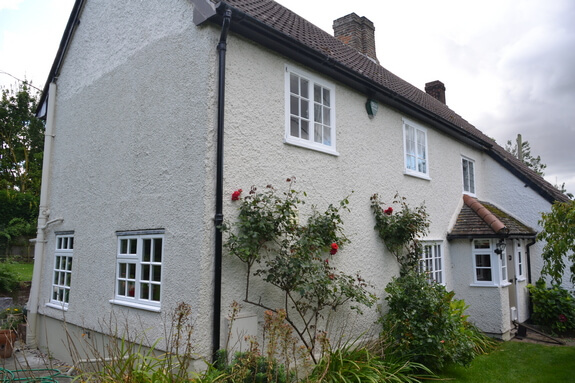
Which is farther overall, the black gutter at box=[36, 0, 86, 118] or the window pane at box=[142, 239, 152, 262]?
the black gutter at box=[36, 0, 86, 118]

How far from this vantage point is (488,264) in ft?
36.6

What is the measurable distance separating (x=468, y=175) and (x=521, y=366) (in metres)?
6.96

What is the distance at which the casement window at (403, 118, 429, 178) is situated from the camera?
406 inches

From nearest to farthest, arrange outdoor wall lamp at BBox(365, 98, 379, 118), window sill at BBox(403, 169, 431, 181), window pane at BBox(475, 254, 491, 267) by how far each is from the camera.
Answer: outdoor wall lamp at BBox(365, 98, 379, 118), window sill at BBox(403, 169, 431, 181), window pane at BBox(475, 254, 491, 267)

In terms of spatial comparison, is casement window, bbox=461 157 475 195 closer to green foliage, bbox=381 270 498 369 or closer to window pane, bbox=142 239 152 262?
green foliage, bbox=381 270 498 369

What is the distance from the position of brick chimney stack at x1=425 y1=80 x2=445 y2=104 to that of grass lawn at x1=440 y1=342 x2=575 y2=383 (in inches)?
504

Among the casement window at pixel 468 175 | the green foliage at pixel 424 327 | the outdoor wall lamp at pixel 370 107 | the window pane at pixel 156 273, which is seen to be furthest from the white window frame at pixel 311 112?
the casement window at pixel 468 175

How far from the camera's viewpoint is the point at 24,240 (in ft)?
63.6

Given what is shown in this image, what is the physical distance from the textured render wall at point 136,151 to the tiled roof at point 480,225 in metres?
8.33

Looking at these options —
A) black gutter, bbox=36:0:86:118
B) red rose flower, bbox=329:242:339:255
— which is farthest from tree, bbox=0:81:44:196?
red rose flower, bbox=329:242:339:255

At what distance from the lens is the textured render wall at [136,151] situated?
19.3ft

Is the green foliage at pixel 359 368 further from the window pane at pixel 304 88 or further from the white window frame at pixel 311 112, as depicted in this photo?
the window pane at pixel 304 88

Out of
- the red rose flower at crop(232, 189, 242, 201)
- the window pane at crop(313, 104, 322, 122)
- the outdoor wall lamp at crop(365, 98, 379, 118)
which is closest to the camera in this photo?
the red rose flower at crop(232, 189, 242, 201)

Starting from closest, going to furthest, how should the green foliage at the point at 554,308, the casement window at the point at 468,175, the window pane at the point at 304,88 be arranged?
the window pane at the point at 304,88
the green foliage at the point at 554,308
the casement window at the point at 468,175
